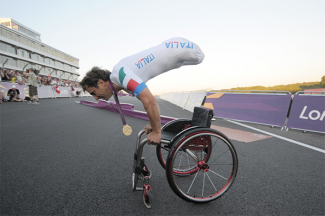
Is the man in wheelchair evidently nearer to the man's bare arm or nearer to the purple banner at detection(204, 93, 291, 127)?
the man's bare arm

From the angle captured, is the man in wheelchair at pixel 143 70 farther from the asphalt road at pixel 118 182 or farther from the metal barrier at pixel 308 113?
the metal barrier at pixel 308 113

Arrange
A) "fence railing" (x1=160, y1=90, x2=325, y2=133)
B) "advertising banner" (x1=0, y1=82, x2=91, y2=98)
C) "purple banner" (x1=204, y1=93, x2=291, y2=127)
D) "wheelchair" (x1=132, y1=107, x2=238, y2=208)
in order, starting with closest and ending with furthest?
"wheelchair" (x1=132, y1=107, x2=238, y2=208), "fence railing" (x1=160, y1=90, x2=325, y2=133), "purple banner" (x1=204, y1=93, x2=291, y2=127), "advertising banner" (x1=0, y1=82, x2=91, y2=98)

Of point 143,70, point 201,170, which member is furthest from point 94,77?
point 201,170

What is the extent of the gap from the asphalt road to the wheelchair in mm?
137

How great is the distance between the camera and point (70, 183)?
1854 mm

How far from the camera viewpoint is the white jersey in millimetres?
1799

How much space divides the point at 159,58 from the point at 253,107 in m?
5.58

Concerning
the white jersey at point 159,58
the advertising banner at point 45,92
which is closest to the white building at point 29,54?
the advertising banner at point 45,92

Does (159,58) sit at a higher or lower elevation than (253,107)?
higher

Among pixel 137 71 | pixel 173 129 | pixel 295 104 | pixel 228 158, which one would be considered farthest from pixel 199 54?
pixel 295 104

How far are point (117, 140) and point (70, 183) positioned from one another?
160 centimetres

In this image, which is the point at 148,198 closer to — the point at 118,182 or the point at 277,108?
the point at 118,182

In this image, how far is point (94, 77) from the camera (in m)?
1.80

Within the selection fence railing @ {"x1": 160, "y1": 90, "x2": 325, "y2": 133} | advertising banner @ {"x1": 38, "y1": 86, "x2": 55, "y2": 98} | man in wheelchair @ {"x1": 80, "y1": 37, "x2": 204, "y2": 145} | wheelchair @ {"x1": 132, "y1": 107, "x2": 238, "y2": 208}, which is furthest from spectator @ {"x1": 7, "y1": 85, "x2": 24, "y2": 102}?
wheelchair @ {"x1": 132, "y1": 107, "x2": 238, "y2": 208}
